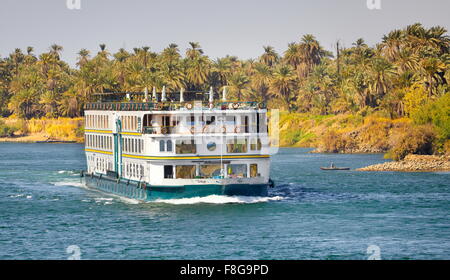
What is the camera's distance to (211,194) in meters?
62.7

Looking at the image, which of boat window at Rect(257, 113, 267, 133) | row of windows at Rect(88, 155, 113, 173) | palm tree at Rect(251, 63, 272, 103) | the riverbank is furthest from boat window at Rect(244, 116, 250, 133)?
the riverbank

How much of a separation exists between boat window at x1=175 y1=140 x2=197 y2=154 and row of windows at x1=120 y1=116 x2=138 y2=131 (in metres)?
5.23

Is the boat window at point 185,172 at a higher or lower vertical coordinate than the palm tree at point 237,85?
lower

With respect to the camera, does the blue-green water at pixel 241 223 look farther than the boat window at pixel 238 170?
No

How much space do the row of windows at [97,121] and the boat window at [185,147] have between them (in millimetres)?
14518

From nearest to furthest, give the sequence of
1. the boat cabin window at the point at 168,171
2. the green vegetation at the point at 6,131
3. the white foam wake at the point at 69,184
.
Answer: the boat cabin window at the point at 168,171, the white foam wake at the point at 69,184, the green vegetation at the point at 6,131

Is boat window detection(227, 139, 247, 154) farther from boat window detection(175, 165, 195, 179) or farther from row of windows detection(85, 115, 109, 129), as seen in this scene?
row of windows detection(85, 115, 109, 129)

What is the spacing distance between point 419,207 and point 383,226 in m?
10.4

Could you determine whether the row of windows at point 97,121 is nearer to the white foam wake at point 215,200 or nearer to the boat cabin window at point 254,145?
the white foam wake at point 215,200

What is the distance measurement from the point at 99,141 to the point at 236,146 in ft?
62.6

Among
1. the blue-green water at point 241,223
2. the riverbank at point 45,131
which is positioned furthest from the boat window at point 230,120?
the riverbank at point 45,131

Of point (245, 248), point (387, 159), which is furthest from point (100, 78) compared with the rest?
point (245, 248)

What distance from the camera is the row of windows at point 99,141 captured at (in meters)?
75.3

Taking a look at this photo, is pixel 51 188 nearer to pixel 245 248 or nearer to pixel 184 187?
pixel 184 187
